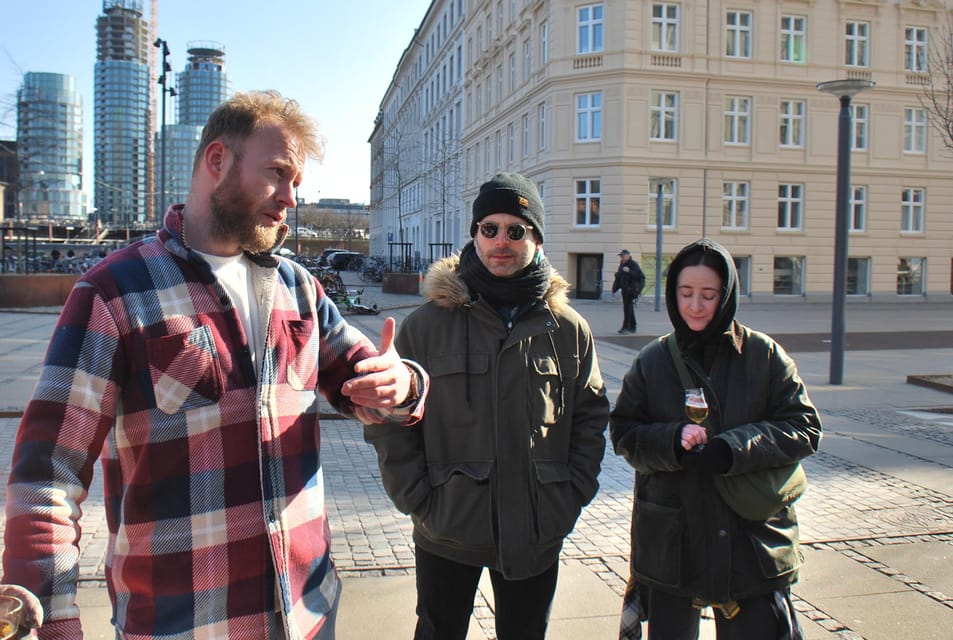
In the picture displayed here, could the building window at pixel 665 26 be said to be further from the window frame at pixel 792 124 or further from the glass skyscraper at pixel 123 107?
the glass skyscraper at pixel 123 107

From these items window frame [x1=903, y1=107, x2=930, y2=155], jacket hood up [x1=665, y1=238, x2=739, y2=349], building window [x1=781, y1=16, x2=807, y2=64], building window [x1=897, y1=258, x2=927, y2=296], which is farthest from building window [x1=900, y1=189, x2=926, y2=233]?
jacket hood up [x1=665, y1=238, x2=739, y2=349]

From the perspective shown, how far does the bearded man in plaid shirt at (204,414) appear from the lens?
1.64 m

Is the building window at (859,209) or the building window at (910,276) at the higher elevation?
the building window at (859,209)

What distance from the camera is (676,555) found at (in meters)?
2.72

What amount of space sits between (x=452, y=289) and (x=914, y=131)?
38.2 meters

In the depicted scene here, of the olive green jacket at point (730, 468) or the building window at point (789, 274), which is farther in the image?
the building window at point (789, 274)

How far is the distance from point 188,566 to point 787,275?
113 feet

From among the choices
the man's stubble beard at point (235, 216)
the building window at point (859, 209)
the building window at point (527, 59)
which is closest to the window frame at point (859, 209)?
the building window at point (859, 209)

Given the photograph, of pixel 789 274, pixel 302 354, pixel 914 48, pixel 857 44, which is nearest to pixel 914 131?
pixel 914 48

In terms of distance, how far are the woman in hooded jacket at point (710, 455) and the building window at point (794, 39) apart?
34.1 m

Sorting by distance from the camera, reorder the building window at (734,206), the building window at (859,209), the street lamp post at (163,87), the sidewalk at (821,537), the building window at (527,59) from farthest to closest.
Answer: the building window at (527,59)
the building window at (859,209)
the building window at (734,206)
the street lamp post at (163,87)
the sidewalk at (821,537)

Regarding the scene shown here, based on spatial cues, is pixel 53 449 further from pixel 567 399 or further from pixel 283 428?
pixel 567 399

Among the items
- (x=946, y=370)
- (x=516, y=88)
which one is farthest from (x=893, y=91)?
(x=946, y=370)

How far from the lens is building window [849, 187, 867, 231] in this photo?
33.4m
